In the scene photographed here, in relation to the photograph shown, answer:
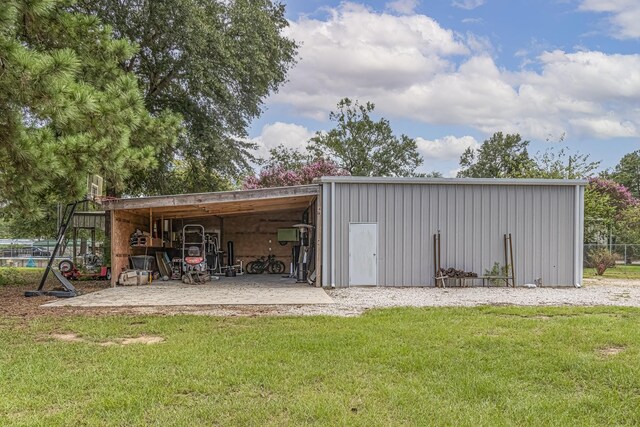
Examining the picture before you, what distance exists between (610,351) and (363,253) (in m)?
6.61

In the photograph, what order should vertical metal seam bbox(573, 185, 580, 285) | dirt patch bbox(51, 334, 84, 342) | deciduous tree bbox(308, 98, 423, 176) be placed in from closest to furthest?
1. dirt patch bbox(51, 334, 84, 342)
2. vertical metal seam bbox(573, 185, 580, 285)
3. deciduous tree bbox(308, 98, 423, 176)

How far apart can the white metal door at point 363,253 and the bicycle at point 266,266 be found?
6.01 m

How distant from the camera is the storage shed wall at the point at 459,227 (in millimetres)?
11141

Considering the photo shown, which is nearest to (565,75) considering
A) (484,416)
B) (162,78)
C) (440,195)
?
(440,195)

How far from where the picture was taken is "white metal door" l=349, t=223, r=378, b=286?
1107 cm

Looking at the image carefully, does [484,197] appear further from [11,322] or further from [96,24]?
[11,322]

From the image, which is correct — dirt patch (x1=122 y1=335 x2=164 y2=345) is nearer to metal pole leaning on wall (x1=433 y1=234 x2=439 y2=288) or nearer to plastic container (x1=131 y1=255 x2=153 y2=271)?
metal pole leaning on wall (x1=433 y1=234 x2=439 y2=288)

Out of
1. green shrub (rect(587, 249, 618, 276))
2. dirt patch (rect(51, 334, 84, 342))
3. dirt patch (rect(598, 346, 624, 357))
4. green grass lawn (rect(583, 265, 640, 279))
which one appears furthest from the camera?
green shrub (rect(587, 249, 618, 276))

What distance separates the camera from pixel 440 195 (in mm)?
11320

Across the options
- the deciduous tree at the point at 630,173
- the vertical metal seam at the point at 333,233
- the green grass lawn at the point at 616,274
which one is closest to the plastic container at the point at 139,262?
the vertical metal seam at the point at 333,233

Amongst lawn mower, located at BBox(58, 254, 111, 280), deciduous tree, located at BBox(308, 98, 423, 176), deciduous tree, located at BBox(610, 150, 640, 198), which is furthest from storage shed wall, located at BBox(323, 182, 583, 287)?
deciduous tree, located at BBox(610, 150, 640, 198)

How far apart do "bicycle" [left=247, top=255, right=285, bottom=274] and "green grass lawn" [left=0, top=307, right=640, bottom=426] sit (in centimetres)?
1036

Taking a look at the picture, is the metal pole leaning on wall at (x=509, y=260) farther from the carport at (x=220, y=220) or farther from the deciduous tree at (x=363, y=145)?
the deciduous tree at (x=363, y=145)

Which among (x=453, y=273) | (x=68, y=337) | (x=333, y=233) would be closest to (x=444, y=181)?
(x=453, y=273)
